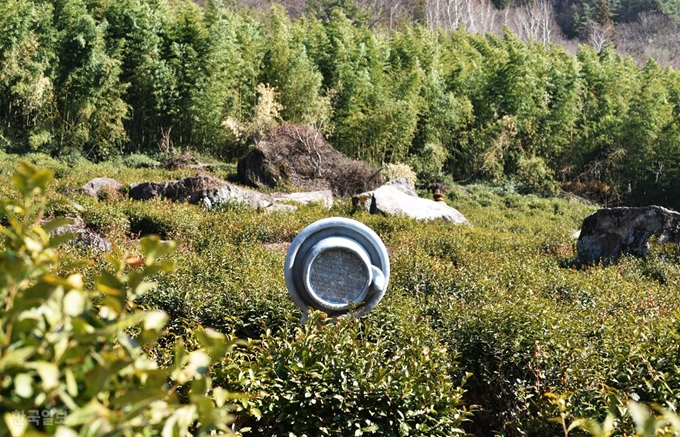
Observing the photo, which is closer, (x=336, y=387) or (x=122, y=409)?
(x=122, y=409)

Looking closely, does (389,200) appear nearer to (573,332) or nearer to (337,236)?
(337,236)

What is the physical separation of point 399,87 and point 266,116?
15.8ft

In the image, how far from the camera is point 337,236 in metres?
4.57

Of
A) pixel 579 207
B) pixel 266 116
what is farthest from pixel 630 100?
pixel 266 116

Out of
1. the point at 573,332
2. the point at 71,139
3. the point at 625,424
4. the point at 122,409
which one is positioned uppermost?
the point at 122,409

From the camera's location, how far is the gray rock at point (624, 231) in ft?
26.6

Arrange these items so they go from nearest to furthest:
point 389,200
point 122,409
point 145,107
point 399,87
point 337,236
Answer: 1. point 122,409
2. point 337,236
3. point 389,200
4. point 145,107
5. point 399,87

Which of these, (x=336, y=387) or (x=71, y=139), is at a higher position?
(x=336, y=387)

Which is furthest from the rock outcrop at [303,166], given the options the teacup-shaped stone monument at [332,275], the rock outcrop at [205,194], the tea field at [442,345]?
the teacup-shaped stone monument at [332,275]

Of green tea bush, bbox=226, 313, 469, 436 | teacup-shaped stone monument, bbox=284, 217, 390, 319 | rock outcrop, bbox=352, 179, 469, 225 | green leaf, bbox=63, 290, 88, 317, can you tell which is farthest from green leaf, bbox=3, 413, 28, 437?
rock outcrop, bbox=352, 179, 469, 225

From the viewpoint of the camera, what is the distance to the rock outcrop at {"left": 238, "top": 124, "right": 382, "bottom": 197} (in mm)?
15750

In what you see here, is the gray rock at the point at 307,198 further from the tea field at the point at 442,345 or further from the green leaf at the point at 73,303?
the green leaf at the point at 73,303

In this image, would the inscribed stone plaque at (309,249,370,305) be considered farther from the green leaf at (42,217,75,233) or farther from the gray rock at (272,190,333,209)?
the gray rock at (272,190,333,209)

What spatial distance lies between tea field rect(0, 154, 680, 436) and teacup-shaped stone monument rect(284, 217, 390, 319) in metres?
0.16
